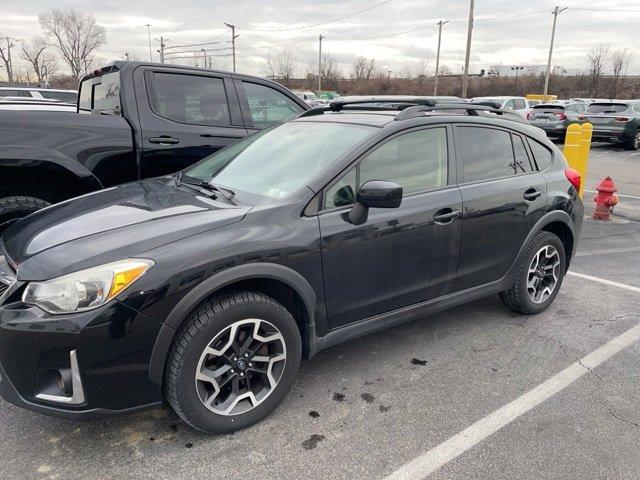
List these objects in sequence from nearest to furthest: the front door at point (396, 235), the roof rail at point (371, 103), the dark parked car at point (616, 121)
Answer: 1. the front door at point (396, 235)
2. the roof rail at point (371, 103)
3. the dark parked car at point (616, 121)

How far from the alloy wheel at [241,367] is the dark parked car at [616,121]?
17941 mm

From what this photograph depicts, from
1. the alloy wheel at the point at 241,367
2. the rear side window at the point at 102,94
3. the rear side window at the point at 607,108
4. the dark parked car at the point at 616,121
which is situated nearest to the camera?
the alloy wheel at the point at 241,367

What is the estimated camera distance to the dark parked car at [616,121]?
16852 mm

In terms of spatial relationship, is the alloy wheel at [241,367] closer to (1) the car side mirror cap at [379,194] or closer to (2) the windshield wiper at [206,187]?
(2) the windshield wiper at [206,187]

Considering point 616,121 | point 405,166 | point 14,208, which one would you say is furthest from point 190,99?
point 616,121

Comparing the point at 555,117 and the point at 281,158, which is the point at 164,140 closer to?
the point at 281,158

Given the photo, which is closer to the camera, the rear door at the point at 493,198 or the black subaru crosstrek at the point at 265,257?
the black subaru crosstrek at the point at 265,257

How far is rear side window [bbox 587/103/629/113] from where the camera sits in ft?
56.9

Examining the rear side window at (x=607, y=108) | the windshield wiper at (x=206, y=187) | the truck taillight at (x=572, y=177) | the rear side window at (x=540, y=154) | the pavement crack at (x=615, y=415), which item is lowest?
the pavement crack at (x=615, y=415)

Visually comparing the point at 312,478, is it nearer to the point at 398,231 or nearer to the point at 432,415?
the point at 432,415

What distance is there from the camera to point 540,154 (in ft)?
13.3

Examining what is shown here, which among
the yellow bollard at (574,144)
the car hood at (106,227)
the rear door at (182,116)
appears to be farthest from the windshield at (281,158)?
the yellow bollard at (574,144)

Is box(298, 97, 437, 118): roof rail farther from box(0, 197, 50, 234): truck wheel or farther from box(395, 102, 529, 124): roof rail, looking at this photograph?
box(0, 197, 50, 234): truck wheel

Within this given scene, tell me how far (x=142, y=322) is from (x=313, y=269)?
36.0 inches
